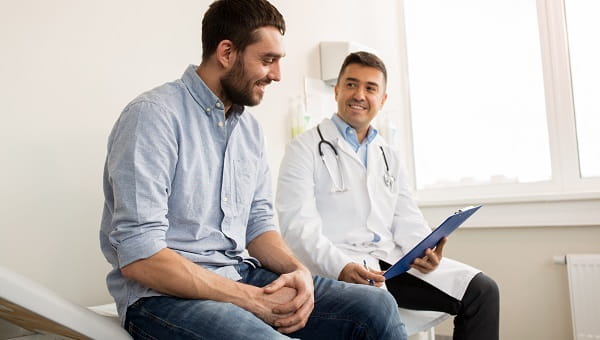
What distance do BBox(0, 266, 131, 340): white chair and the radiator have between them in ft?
6.82

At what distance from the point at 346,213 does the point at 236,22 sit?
828mm

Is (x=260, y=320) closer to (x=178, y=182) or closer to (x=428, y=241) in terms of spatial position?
(x=178, y=182)

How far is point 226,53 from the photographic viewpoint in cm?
123

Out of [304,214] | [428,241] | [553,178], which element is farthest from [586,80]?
[304,214]

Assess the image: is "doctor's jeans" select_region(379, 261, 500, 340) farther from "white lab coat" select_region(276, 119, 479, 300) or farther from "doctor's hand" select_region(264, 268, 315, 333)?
"doctor's hand" select_region(264, 268, 315, 333)

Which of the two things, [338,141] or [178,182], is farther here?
[338,141]

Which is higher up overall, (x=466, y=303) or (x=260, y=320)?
(x=260, y=320)

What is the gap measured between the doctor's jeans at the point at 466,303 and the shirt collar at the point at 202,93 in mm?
928

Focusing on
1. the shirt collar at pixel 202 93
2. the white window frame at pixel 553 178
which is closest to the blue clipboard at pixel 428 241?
the shirt collar at pixel 202 93

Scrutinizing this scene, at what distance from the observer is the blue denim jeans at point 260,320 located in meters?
0.92

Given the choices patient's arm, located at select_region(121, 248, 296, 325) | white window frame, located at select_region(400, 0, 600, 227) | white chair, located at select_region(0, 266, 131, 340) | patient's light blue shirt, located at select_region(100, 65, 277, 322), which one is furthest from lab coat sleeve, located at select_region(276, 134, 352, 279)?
white window frame, located at select_region(400, 0, 600, 227)

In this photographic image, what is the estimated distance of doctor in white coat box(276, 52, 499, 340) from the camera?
1663 mm

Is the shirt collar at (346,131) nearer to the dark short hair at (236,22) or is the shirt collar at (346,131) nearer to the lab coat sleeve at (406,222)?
the lab coat sleeve at (406,222)

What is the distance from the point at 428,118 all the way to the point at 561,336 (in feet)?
4.36
